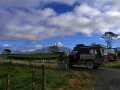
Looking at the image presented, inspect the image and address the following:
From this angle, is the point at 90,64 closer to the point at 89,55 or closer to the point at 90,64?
the point at 90,64

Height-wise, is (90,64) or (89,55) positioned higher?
(89,55)

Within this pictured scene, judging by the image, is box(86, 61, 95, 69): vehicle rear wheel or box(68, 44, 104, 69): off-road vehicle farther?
box(86, 61, 95, 69): vehicle rear wheel

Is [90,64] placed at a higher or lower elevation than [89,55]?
lower

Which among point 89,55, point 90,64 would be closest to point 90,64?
point 90,64

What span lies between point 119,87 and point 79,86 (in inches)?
107

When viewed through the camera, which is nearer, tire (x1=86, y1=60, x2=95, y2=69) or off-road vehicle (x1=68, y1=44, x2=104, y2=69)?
off-road vehicle (x1=68, y1=44, x2=104, y2=69)

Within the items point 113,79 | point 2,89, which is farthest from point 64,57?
point 2,89

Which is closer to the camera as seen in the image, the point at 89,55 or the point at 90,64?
the point at 89,55

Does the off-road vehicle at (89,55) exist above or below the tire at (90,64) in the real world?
above

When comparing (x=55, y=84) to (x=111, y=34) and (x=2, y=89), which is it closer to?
(x=2, y=89)

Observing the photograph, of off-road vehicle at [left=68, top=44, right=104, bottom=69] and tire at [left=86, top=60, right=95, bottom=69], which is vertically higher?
off-road vehicle at [left=68, top=44, right=104, bottom=69]

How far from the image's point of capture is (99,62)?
44562 mm

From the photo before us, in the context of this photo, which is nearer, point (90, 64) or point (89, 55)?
point (89, 55)

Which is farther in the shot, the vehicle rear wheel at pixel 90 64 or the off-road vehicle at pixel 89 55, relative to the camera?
the vehicle rear wheel at pixel 90 64
